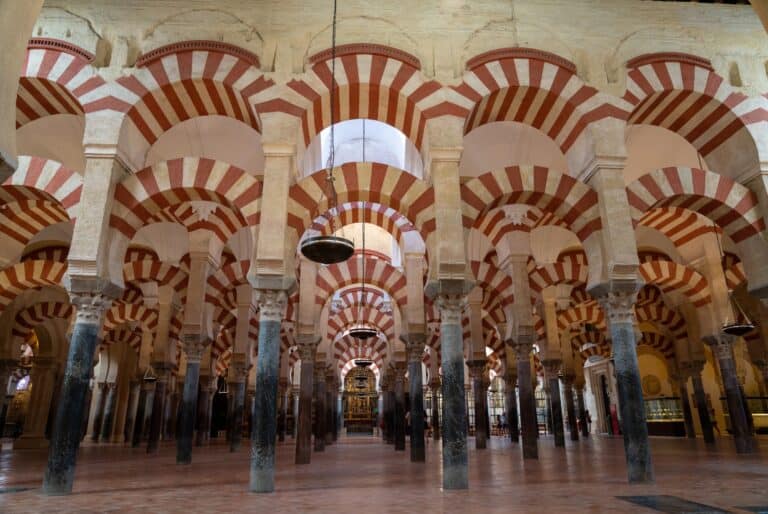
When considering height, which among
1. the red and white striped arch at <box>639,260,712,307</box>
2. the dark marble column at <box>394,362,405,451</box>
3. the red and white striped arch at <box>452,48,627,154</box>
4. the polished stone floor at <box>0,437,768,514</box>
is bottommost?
the polished stone floor at <box>0,437,768,514</box>

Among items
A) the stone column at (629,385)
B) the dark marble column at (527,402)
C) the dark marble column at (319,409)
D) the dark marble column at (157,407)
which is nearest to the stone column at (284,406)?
the dark marble column at (319,409)

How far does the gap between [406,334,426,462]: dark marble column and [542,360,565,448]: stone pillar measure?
2.87 metres

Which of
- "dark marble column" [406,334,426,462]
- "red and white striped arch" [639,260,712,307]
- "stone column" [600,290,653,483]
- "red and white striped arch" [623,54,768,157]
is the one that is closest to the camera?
"stone column" [600,290,653,483]

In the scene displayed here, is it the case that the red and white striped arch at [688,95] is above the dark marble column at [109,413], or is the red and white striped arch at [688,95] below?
above

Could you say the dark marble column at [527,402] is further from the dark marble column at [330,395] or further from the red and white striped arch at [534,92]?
the dark marble column at [330,395]

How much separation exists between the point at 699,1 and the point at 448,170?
503 centimetres

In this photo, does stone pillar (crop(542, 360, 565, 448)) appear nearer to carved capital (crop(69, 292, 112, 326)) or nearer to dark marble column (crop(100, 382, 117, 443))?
carved capital (crop(69, 292, 112, 326))

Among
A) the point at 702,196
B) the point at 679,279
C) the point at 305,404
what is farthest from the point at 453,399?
the point at 679,279

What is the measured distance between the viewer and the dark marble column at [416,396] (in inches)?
320

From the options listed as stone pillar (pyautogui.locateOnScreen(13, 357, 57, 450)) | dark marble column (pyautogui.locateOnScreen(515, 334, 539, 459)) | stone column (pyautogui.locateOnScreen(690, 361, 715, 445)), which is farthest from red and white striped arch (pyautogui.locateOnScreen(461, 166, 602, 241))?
stone pillar (pyautogui.locateOnScreen(13, 357, 57, 450))

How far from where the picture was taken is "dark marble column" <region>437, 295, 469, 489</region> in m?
4.92

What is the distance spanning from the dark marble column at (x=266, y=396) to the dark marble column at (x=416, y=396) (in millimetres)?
3523

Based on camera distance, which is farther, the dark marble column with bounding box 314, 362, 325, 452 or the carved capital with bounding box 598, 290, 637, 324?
the dark marble column with bounding box 314, 362, 325, 452

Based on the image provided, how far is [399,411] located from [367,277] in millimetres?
3419
